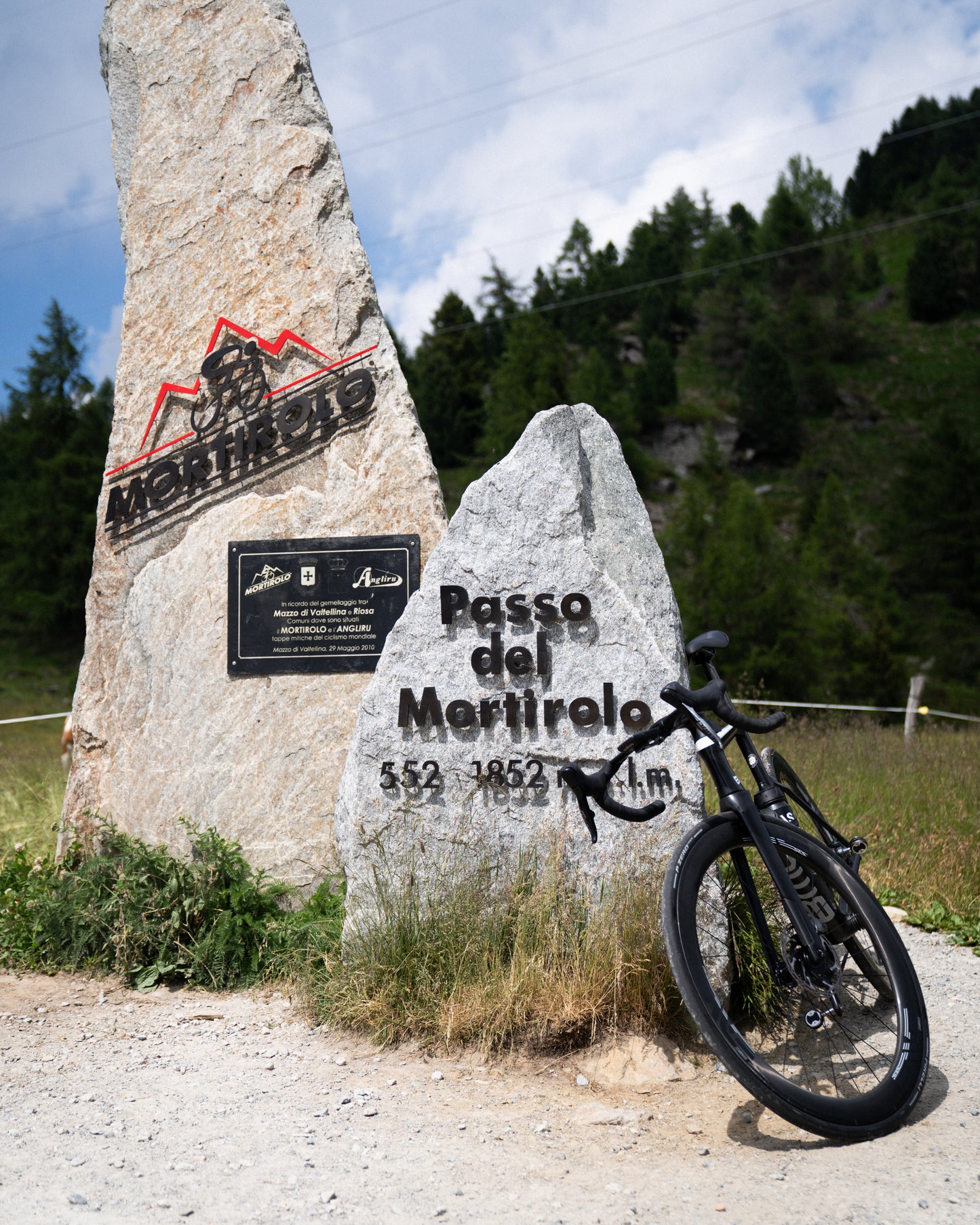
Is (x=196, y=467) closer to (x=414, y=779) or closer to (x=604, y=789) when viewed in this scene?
(x=414, y=779)

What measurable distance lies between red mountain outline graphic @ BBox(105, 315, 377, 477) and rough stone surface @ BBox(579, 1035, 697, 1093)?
3728 mm

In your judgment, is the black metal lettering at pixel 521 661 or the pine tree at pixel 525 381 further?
the pine tree at pixel 525 381

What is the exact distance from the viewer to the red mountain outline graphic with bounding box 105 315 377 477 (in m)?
5.32

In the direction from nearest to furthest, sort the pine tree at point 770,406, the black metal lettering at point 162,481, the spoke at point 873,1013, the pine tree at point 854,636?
A: the spoke at point 873,1013 → the black metal lettering at point 162,481 → the pine tree at point 854,636 → the pine tree at point 770,406

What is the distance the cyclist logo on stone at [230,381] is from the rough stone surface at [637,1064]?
3795 mm

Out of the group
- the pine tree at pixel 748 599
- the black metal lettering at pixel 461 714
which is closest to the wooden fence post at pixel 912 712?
the black metal lettering at pixel 461 714

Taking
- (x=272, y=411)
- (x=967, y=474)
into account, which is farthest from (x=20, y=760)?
(x=967, y=474)

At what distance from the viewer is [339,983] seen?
381cm

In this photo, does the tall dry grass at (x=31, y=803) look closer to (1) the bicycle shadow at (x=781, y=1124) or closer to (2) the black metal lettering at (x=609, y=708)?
(2) the black metal lettering at (x=609, y=708)

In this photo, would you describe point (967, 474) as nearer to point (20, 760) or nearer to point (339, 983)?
point (20, 760)

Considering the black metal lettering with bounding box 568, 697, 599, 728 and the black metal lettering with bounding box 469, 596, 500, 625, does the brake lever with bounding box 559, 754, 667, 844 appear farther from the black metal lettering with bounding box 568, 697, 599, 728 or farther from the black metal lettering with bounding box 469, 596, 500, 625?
the black metal lettering with bounding box 469, 596, 500, 625

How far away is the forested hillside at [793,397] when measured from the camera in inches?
795

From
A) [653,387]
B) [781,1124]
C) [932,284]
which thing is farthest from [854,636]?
[932,284]

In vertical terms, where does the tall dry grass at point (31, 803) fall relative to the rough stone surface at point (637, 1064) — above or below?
above
